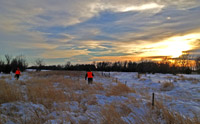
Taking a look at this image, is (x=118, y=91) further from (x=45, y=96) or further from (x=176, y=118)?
(x=176, y=118)

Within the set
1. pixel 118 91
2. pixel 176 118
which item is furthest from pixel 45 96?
pixel 176 118

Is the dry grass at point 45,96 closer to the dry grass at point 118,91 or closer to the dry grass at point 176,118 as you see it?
the dry grass at point 118,91

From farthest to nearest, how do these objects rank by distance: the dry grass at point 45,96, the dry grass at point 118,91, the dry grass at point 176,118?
the dry grass at point 118,91 < the dry grass at point 45,96 < the dry grass at point 176,118

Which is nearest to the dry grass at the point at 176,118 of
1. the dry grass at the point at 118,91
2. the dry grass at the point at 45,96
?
the dry grass at the point at 118,91

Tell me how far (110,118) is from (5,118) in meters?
3.44

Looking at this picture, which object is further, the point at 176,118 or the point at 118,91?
the point at 118,91

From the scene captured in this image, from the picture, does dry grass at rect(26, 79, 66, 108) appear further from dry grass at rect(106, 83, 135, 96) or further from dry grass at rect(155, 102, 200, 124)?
dry grass at rect(155, 102, 200, 124)

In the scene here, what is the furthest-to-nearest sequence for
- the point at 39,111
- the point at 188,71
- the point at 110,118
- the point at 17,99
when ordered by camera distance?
the point at 188,71 < the point at 17,99 < the point at 39,111 < the point at 110,118

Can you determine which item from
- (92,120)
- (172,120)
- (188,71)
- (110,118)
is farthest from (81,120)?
(188,71)

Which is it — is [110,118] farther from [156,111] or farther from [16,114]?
[16,114]

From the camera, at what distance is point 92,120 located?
177 inches

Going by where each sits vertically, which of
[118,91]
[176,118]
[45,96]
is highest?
[45,96]

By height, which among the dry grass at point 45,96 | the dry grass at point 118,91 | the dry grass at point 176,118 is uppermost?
the dry grass at point 45,96

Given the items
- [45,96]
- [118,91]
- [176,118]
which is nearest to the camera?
[176,118]
